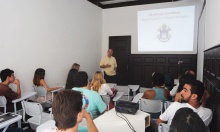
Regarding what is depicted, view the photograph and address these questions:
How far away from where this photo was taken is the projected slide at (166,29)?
18.6 ft

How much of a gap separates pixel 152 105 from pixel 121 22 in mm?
4898

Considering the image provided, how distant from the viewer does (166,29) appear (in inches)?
234

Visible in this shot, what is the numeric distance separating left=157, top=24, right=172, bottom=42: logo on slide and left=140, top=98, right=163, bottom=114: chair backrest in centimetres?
405

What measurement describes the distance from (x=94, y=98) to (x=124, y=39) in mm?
4941

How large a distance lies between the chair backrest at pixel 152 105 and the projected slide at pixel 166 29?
3994 mm

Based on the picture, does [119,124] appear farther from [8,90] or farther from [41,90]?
[41,90]

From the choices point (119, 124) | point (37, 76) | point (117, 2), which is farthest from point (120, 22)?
point (119, 124)

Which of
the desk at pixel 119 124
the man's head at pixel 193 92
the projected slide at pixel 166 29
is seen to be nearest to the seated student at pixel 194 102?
the man's head at pixel 193 92

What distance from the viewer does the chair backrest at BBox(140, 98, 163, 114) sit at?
8.01 ft

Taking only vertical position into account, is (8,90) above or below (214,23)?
below

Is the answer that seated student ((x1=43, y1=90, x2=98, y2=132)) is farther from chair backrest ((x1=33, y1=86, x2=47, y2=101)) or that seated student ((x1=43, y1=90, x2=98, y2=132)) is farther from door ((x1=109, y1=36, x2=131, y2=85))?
door ((x1=109, y1=36, x2=131, y2=85))

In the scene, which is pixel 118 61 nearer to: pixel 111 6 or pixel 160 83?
pixel 111 6

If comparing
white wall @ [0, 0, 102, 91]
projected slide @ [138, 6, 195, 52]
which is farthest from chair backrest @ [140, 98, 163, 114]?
projected slide @ [138, 6, 195, 52]

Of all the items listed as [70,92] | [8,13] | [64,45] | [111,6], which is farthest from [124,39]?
[70,92]
